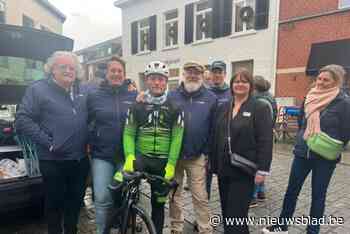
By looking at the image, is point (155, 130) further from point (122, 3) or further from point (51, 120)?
point (122, 3)

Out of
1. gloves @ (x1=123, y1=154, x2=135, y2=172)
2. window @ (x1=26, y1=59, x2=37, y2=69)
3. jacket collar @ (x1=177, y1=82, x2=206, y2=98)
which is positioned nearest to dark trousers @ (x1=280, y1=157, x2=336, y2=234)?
jacket collar @ (x1=177, y1=82, x2=206, y2=98)

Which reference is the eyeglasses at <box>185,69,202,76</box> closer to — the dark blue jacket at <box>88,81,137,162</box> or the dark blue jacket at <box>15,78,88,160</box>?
the dark blue jacket at <box>88,81,137,162</box>

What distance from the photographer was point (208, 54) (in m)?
13.7

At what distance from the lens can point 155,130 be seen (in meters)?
2.54

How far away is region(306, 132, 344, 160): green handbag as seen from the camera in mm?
2729

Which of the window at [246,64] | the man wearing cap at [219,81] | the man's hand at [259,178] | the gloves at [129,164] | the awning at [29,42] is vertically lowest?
the man's hand at [259,178]

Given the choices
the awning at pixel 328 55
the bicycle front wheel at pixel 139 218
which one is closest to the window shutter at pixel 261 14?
the awning at pixel 328 55

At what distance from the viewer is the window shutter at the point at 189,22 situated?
46.2 ft

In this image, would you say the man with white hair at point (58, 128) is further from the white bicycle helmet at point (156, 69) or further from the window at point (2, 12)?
the window at point (2, 12)

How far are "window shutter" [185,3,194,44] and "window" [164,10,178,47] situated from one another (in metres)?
1.03

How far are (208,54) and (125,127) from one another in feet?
38.6

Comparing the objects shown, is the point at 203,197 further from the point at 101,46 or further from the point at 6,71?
the point at 101,46

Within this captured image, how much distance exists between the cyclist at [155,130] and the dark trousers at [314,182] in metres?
1.39

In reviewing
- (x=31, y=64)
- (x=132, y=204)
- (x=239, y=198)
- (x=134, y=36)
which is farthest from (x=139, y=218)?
(x=134, y=36)
